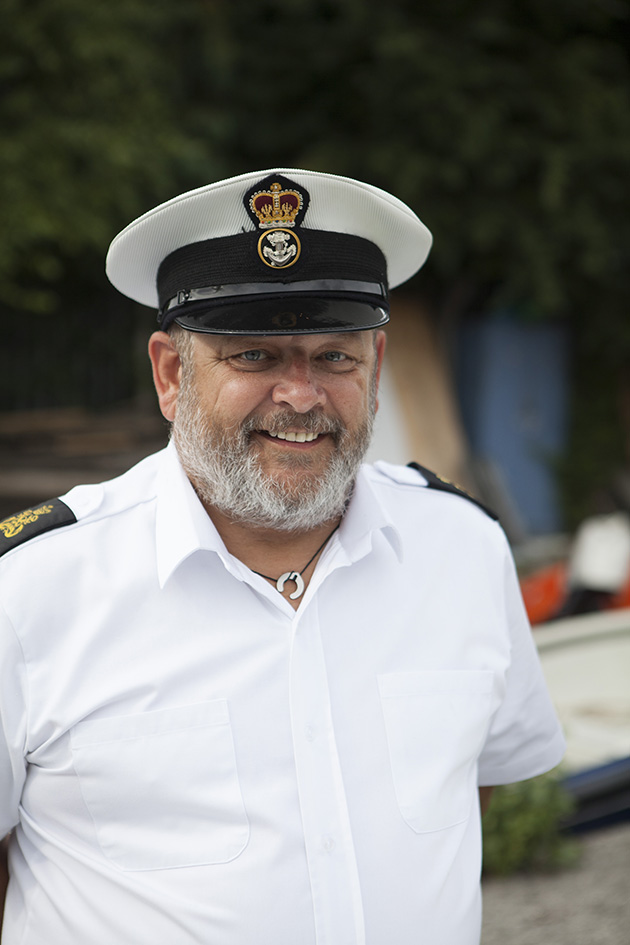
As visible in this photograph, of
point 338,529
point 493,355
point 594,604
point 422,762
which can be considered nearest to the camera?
point 422,762

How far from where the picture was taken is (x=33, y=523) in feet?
5.04

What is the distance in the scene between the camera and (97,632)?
4.68 feet

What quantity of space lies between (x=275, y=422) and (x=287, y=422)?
0.07 ft

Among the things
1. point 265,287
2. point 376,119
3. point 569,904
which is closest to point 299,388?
point 265,287

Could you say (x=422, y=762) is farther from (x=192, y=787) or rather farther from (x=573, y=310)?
(x=573, y=310)

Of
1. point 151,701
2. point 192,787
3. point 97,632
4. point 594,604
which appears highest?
point 97,632

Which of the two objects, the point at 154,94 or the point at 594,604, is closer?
the point at 594,604

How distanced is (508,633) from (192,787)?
0.71m

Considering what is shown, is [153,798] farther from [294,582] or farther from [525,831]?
[525,831]

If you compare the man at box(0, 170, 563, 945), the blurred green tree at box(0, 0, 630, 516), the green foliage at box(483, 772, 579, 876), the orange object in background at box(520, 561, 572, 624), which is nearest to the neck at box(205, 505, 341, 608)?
the man at box(0, 170, 563, 945)

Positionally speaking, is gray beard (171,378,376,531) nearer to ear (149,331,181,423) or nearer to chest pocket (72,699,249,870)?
ear (149,331,181,423)

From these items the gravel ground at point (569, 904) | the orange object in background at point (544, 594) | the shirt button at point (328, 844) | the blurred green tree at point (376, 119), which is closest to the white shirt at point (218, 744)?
the shirt button at point (328, 844)

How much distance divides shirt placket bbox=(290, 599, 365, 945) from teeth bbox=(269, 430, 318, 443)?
324 mm

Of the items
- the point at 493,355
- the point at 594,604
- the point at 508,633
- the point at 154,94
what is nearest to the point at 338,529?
the point at 508,633
